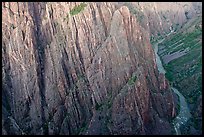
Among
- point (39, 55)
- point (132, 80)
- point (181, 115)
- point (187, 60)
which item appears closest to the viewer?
point (132, 80)

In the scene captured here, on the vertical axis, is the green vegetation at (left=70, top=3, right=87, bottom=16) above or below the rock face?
above

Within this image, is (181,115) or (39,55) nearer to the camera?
(39,55)

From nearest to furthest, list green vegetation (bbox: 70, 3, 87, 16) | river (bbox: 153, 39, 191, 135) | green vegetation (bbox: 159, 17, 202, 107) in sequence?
green vegetation (bbox: 70, 3, 87, 16), river (bbox: 153, 39, 191, 135), green vegetation (bbox: 159, 17, 202, 107)

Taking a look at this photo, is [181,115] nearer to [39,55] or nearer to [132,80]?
[132,80]

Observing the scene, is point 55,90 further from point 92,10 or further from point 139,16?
point 139,16

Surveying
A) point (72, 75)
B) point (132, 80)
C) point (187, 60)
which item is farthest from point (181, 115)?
point (187, 60)

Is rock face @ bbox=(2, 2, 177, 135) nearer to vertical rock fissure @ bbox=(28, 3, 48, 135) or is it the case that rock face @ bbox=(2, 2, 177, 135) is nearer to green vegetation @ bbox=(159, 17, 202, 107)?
vertical rock fissure @ bbox=(28, 3, 48, 135)

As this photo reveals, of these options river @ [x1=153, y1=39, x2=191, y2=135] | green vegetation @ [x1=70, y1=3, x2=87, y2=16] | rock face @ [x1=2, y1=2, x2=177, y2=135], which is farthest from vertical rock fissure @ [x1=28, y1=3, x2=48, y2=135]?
river @ [x1=153, y1=39, x2=191, y2=135]

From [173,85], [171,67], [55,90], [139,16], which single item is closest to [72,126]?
[55,90]
